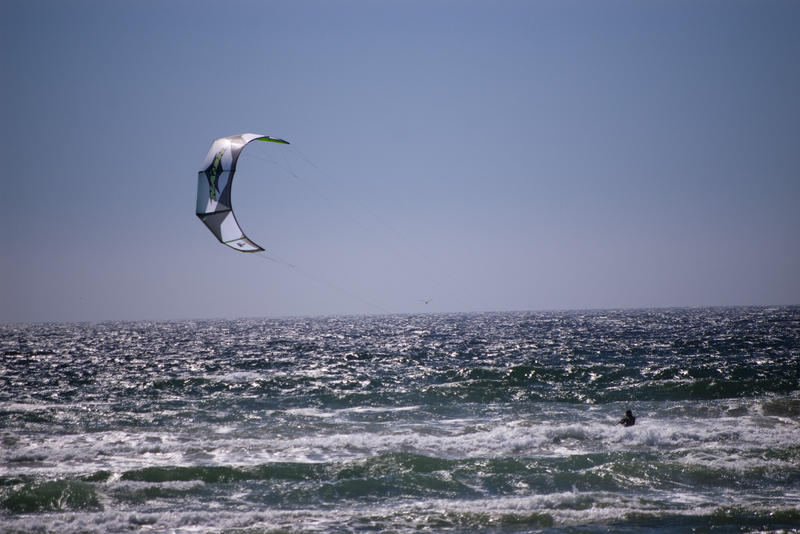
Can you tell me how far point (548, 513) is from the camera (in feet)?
35.3

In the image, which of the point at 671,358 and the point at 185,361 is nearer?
the point at 671,358

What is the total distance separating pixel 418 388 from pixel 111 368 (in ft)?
66.5

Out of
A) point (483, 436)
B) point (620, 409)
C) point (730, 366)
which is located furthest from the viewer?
point (730, 366)

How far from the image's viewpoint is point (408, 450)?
51.1 ft

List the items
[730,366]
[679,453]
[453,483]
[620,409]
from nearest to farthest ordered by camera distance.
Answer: [453,483] → [679,453] → [620,409] → [730,366]

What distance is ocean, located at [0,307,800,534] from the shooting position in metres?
10.8

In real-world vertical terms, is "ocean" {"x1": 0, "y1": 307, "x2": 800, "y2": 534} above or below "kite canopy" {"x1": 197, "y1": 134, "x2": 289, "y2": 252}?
below

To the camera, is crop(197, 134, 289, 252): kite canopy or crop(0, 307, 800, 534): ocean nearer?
crop(0, 307, 800, 534): ocean

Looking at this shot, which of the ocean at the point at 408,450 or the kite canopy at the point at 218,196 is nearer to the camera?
the ocean at the point at 408,450

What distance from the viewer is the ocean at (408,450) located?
10797 mm

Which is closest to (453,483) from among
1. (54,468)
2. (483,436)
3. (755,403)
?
(483,436)

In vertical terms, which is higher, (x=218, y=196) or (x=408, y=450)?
(x=218, y=196)

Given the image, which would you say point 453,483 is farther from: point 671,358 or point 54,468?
point 671,358

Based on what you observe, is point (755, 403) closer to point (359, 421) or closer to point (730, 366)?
point (730, 366)
